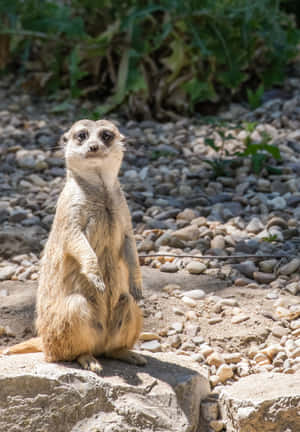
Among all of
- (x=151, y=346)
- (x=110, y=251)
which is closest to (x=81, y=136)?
(x=110, y=251)

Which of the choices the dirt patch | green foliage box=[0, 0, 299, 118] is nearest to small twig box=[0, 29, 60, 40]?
green foliage box=[0, 0, 299, 118]

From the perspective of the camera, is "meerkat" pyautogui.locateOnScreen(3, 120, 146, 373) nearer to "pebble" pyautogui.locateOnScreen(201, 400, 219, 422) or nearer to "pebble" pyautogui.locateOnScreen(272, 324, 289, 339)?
"pebble" pyautogui.locateOnScreen(201, 400, 219, 422)

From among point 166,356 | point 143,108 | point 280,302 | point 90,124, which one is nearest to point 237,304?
point 280,302

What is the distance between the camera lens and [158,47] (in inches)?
294

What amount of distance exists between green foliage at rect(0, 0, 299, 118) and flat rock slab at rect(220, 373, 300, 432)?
4615 mm

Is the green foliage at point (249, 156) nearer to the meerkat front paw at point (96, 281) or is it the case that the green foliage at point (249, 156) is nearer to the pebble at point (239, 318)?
the pebble at point (239, 318)

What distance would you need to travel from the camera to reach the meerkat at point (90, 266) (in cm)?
305

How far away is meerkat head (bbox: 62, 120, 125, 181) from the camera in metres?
3.12

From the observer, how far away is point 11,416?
9.61 ft

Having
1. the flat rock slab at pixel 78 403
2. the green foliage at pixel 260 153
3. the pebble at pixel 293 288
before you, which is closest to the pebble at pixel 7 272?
the flat rock slab at pixel 78 403

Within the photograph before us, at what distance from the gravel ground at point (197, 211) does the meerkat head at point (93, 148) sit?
122cm

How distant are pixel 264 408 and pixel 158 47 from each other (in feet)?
17.3

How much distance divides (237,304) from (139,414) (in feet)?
4.74

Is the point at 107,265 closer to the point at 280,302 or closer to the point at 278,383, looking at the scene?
the point at 278,383
